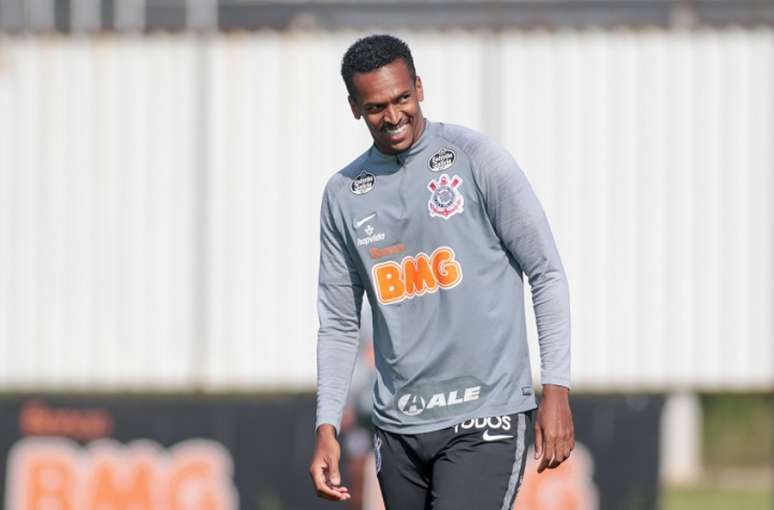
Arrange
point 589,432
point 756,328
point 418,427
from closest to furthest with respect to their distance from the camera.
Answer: point 418,427 < point 589,432 < point 756,328

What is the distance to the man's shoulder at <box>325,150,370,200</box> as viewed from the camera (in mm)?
4977

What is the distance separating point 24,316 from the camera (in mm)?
15508

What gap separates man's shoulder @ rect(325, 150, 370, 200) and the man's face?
0.61 feet

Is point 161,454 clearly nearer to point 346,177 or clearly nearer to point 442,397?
point 346,177

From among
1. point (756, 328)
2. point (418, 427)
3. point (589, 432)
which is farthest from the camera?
point (756, 328)

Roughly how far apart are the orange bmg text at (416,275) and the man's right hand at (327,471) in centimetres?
48

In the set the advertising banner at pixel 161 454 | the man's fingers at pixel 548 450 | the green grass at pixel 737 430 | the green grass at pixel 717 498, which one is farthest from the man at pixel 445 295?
the green grass at pixel 737 430

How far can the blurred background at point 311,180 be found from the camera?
49.5ft

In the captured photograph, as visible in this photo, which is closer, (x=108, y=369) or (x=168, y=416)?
(x=168, y=416)

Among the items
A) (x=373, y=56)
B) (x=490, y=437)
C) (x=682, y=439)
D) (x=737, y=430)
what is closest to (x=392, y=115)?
(x=373, y=56)

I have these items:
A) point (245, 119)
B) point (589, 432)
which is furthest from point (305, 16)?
point (589, 432)

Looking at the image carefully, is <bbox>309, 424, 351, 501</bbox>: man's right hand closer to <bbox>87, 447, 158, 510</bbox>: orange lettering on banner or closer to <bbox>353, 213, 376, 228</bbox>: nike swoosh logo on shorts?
<bbox>353, 213, 376, 228</bbox>: nike swoosh logo on shorts

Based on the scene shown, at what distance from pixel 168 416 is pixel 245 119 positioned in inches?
219

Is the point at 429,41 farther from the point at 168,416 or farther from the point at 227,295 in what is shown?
the point at 168,416
